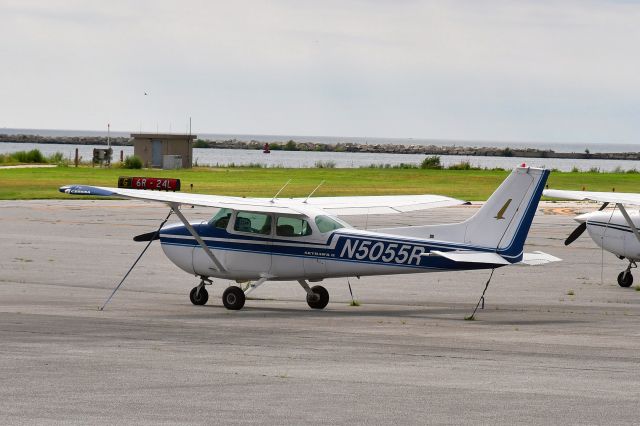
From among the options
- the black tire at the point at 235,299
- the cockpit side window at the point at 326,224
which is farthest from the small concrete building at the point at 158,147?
the cockpit side window at the point at 326,224

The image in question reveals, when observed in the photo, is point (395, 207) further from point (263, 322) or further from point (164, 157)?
point (164, 157)

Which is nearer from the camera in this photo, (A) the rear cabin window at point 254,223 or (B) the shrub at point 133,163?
(A) the rear cabin window at point 254,223

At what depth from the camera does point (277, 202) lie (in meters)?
18.6

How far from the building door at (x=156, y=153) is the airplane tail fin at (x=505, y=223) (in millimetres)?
55600

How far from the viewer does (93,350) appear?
13.5m

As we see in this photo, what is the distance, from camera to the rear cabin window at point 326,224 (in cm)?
1781

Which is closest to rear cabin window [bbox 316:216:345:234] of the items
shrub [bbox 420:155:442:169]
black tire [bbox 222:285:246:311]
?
black tire [bbox 222:285:246:311]

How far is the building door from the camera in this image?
2827 inches

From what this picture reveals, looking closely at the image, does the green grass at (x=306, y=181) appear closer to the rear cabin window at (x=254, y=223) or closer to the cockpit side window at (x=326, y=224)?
the rear cabin window at (x=254, y=223)

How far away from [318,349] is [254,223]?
4531 mm

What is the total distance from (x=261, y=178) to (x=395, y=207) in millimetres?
42124

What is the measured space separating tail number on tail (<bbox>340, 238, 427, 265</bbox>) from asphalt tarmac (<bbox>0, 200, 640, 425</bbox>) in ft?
2.86

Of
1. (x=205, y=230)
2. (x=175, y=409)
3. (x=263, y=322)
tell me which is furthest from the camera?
(x=205, y=230)

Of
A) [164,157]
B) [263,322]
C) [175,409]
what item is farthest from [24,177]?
[175,409]
